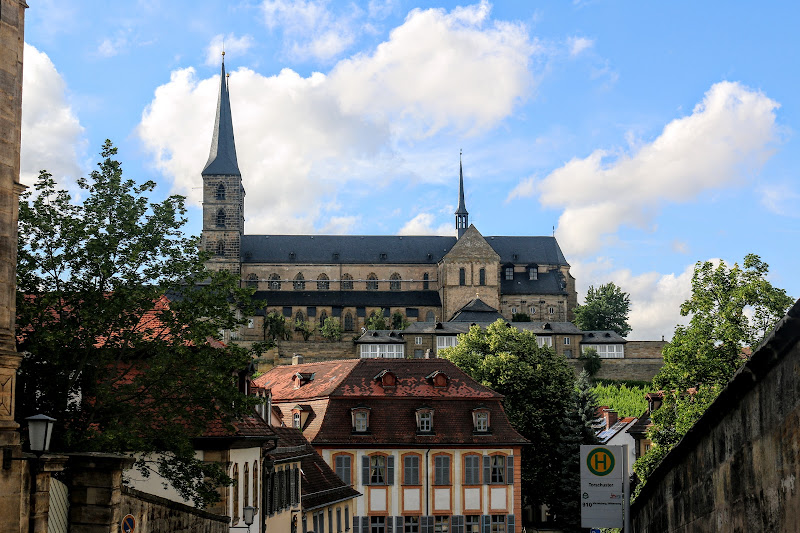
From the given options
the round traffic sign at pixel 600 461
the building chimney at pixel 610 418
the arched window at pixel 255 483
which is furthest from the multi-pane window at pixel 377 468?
the building chimney at pixel 610 418

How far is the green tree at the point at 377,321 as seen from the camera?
130125 millimetres

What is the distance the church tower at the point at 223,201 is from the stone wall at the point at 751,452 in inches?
Answer: 5200

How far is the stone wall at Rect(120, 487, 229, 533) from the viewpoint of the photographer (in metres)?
14.4

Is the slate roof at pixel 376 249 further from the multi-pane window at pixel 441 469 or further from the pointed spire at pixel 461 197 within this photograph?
the multi-pane window at pixel 441 469

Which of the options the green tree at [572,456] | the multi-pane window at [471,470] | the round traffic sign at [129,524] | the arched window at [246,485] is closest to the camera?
the round traffic sign at [129,524]

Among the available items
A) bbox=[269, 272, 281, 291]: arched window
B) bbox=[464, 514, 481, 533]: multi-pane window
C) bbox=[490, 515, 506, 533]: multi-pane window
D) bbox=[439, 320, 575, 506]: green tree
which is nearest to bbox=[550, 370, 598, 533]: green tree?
bbox=[439, 320, 575, 506]: green tree

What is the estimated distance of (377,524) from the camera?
45688 mm

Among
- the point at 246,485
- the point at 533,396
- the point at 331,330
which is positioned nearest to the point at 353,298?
the point at 331,330

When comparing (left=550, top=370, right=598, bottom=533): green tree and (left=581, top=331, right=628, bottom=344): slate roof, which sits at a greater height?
(left=581, top=331, right=628, bottom=344): slate roof

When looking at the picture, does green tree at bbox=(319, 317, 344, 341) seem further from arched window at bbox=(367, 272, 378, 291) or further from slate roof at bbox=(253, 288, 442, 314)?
arched window at bbox=(367, 272, 378, 291)

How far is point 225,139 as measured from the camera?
459 ft

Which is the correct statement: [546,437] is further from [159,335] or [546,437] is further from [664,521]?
[664,521]

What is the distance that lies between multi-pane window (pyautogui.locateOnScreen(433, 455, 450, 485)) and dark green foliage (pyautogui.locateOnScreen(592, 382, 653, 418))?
4684 centimetres

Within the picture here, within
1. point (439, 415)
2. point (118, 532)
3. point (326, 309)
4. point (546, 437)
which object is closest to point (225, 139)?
point (326, 309)
